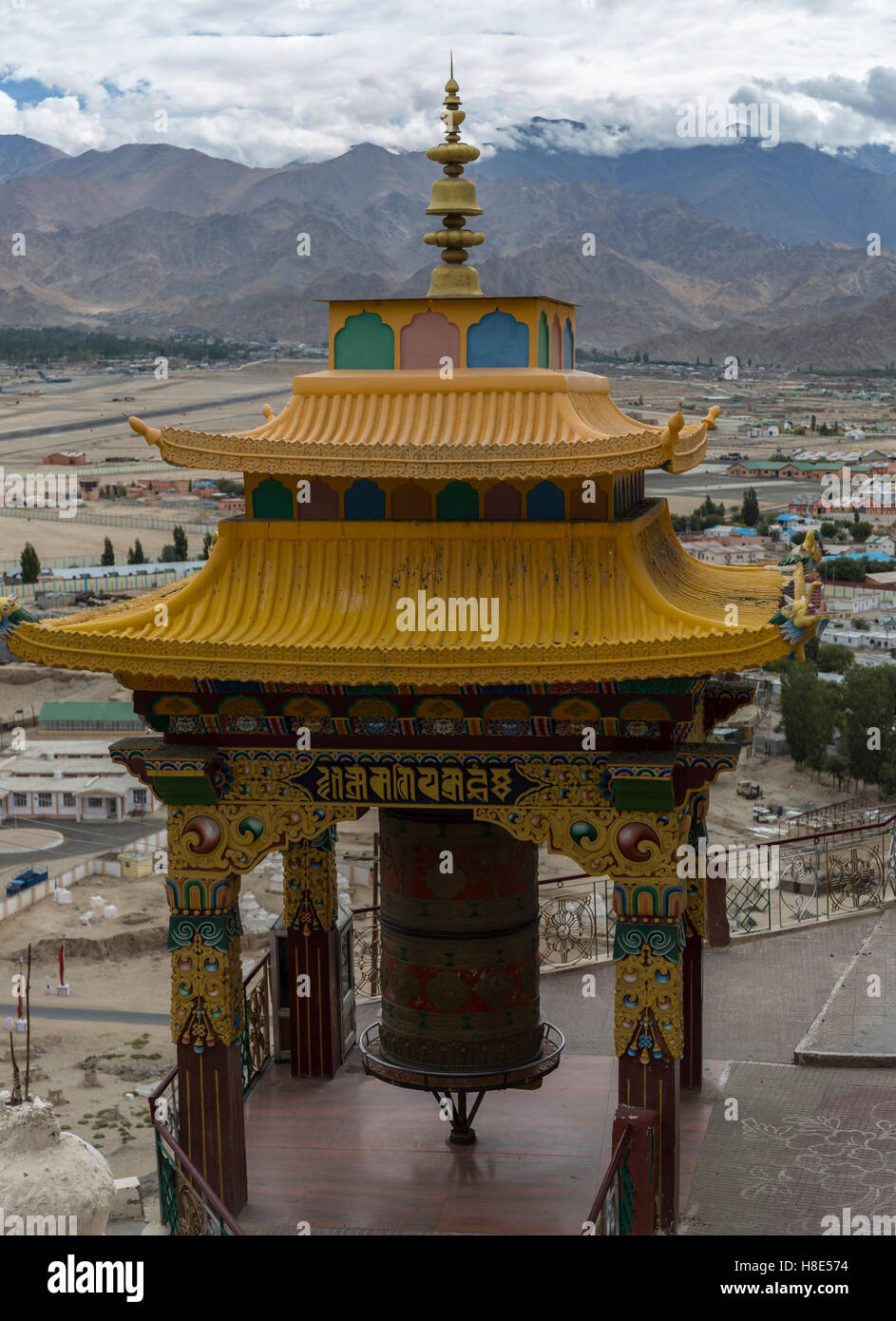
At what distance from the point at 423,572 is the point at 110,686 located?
6173 cm

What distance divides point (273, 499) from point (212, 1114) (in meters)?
5.11

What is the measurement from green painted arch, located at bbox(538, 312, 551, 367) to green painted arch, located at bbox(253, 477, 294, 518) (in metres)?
2.51

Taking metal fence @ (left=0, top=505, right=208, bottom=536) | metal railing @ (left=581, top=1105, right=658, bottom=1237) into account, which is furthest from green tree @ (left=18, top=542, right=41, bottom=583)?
metal railing @ (left=581, top=1105, right=658, bottom=1237)

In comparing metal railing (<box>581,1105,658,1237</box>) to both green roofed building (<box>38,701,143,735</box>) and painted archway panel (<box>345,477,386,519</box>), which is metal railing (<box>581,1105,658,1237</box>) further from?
green roofed building (<box>38,701,143,735</box>)

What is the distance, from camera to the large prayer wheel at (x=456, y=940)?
1395cm

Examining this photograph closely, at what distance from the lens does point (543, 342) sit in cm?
1394

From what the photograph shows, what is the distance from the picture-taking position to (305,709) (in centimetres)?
1282

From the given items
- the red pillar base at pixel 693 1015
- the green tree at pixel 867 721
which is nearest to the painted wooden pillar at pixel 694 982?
the red pillar base at pixel 693 1015

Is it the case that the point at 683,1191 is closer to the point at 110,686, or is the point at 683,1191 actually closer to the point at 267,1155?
the point at 267,1155

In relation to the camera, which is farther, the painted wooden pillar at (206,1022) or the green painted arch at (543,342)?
the green painted arch at (543,342)

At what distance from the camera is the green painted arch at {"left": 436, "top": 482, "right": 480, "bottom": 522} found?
42.7ft

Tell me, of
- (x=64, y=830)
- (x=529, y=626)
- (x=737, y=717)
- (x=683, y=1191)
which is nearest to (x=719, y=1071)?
(x=683, y=1191)

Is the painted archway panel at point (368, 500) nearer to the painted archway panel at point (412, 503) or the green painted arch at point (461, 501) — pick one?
the painted archway panel at point (412, 503)

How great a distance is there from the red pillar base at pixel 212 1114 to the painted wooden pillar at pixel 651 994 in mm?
3205
